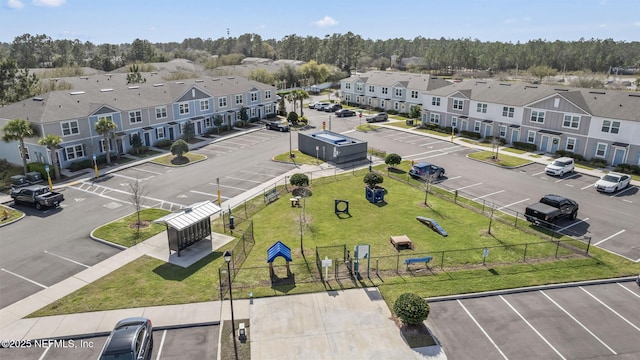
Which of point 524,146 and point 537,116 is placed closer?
point 537,116

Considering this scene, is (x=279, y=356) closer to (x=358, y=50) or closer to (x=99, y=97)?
(x=99, y=97)

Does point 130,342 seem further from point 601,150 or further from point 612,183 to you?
point 601,150

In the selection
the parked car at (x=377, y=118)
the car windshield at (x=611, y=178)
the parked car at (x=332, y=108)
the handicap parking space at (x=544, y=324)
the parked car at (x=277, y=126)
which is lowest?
the handicap parking space at (x=544, y=324)

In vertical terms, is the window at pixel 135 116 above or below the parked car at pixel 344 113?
above

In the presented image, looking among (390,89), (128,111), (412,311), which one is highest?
(390,89)

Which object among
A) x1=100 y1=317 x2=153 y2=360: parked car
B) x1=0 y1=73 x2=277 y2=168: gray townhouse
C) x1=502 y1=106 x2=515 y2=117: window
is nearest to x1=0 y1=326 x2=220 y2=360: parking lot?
x1=100 y1=317 x2=153 y2=360: parked car

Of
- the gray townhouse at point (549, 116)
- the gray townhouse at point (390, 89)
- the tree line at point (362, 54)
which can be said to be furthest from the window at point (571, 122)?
the tree line at point (362, 54)

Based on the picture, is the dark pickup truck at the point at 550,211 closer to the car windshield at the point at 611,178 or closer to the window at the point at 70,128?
the car windshield at the point at 611,178

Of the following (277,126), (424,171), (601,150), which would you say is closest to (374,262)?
(424,171)
